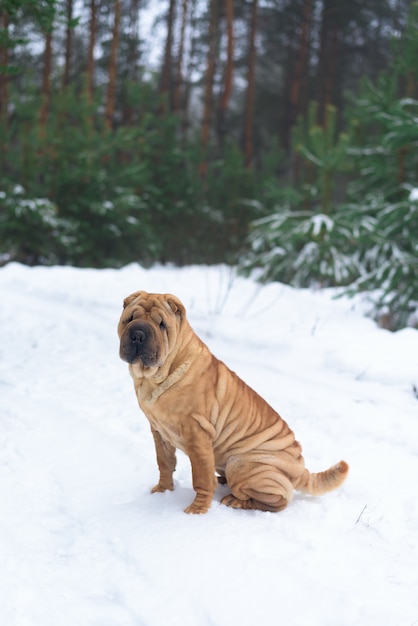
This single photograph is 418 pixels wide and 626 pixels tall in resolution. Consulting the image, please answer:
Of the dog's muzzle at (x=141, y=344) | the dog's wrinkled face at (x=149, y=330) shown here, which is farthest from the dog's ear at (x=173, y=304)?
the dog's muzzle at (x=141, y=344)

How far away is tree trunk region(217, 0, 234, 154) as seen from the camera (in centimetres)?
1412

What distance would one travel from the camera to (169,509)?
2861 mm

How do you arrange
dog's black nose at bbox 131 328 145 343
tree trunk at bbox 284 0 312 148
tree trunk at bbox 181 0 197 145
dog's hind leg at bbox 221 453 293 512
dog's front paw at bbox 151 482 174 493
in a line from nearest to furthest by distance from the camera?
dog's black nose at bbox 131 328 145 343, dog's hind leg at bbox 221 453 293 512, dog's front paw at bbox 151 482 174 493, tree trunk at bbox 181 0 197 145, tree trunk at bbox 284 0 312 148

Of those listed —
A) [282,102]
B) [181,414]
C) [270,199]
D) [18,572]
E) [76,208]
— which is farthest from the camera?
[282,102]

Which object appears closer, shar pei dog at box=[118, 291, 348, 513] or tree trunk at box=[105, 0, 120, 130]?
shar pei dog at box=[118, 291, 348, 513]

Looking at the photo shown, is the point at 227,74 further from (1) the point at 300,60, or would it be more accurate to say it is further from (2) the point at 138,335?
(2) the point at 138,335

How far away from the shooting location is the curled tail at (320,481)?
2957 mm

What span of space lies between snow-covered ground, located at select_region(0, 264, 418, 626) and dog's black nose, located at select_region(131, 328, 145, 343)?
928 millimetres

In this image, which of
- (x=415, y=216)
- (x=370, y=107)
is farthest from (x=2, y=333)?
(x=370, y=107)

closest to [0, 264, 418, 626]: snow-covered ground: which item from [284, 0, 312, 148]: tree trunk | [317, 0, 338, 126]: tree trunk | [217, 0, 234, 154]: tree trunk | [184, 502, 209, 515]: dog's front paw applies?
[184, 502, 209, 515]: dog's front paw

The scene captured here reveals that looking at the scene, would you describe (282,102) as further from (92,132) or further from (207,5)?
(92,132)

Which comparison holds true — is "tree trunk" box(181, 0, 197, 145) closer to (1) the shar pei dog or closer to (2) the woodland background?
(2) the woodland background

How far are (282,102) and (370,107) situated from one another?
436 inches

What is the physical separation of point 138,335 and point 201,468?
0.77 metres
